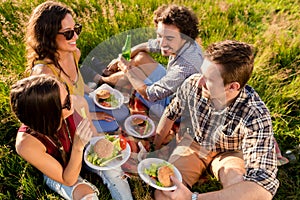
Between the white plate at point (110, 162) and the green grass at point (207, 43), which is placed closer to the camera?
the white plate at point (110, 162)

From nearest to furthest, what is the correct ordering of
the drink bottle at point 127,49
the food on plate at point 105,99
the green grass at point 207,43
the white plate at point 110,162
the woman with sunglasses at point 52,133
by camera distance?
the woman with sunglasses at point 52,133, the white plate at point 110,162, the green grass at point 207,43, the food on plate at point 105,99, the drink bottle at point 127,49

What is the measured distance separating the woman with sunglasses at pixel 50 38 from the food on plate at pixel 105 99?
1.48 ft

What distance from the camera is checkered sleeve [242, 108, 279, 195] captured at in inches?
107

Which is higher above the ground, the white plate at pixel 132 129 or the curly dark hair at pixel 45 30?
the curly dark hair at pixel 45 30

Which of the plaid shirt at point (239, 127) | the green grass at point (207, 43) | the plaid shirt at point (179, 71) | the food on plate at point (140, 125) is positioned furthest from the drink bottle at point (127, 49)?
the plaid shirt at point (239, 127)

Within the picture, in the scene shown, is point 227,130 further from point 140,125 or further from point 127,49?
point 127,49

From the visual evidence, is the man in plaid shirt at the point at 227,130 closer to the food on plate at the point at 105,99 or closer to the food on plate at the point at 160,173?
the food on plate at the point at 160,173

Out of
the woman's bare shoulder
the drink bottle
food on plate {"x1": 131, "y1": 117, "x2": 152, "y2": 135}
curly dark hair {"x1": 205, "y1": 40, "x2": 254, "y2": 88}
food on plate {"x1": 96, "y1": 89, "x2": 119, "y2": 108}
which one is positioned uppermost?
curly dark hair {"x1": 205, "y1": 40, "x2": 254, "y2": 88}

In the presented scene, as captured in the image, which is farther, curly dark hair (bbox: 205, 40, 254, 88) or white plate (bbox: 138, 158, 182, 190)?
white plate (bbox: 138, 158, 182, 190)

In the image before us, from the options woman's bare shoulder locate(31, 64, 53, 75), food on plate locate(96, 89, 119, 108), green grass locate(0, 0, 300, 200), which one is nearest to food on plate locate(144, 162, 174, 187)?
green grass locate(0, 0, 300, 200)

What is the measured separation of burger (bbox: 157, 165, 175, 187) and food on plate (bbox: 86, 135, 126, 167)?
387mm

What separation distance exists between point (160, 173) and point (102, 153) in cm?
53

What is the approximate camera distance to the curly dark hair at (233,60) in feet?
9.11

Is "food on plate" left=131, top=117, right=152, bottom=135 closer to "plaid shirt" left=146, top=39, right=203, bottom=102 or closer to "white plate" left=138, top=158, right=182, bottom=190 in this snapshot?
"plaid shirt" left=146, top=39, right=203, bottom=102
